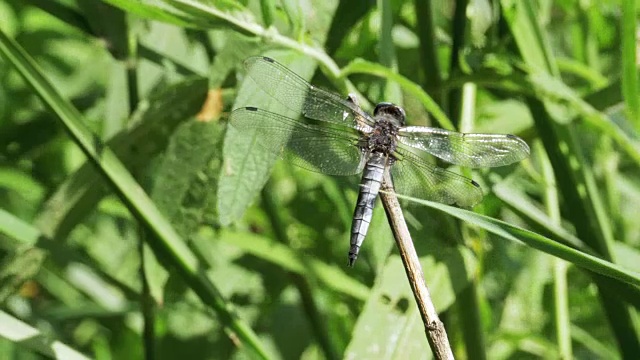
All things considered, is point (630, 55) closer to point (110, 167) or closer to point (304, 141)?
point (304, 141)

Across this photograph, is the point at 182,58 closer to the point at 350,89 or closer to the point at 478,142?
the point at 350,89

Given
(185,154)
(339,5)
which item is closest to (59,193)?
(185,154)

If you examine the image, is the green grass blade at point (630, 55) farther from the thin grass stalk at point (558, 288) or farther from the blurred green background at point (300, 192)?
the thin grass stalk at point (558, 288)

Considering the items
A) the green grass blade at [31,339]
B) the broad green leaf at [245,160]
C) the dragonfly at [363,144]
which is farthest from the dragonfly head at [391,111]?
the green grass blade at [31,339]

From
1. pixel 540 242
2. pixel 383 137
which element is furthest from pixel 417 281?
pixel 383 137

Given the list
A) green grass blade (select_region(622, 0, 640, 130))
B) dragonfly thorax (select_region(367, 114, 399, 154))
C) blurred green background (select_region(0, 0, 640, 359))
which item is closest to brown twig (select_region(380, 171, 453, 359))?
blurred green background (select_region(0, 0, 640, 359))

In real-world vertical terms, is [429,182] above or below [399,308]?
above

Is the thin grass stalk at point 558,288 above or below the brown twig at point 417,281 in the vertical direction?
above
